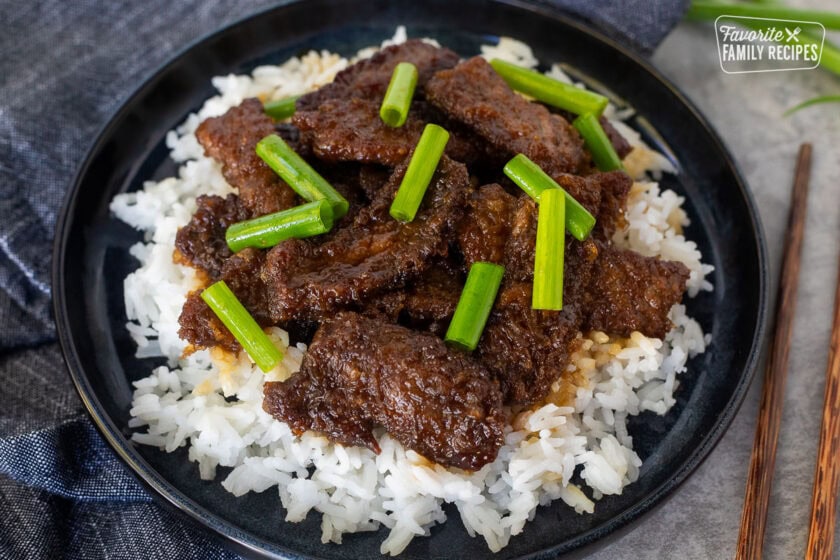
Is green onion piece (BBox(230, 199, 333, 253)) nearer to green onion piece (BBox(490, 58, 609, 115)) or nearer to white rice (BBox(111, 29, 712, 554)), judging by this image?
white rice (BBox(111, 29, 712, 554))

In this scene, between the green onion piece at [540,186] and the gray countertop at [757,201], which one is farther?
the gray countertop at [757,201]

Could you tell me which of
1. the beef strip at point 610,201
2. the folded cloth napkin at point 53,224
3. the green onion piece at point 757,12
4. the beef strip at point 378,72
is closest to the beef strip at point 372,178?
the beef strip at point 378,72

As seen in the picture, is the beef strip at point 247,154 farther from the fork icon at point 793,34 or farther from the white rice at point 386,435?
the fork icon at point 793,34

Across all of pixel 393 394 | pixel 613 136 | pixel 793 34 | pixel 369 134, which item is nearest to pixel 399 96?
pixel 369 134

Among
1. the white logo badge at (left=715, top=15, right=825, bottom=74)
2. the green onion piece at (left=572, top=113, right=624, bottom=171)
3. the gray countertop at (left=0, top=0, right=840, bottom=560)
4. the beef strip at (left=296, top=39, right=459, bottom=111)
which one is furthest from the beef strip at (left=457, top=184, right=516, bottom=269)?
the white logo badge at (left=715, top=15, right=825, bottom=74)

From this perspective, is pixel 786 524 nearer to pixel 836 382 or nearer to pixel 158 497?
pixel 836 382

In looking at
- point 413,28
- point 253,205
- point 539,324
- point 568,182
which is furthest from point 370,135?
point 413,28

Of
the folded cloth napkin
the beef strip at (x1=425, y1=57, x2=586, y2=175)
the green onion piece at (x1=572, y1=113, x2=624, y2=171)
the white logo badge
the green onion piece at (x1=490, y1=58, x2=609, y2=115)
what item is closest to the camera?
the folded cloth napkin
